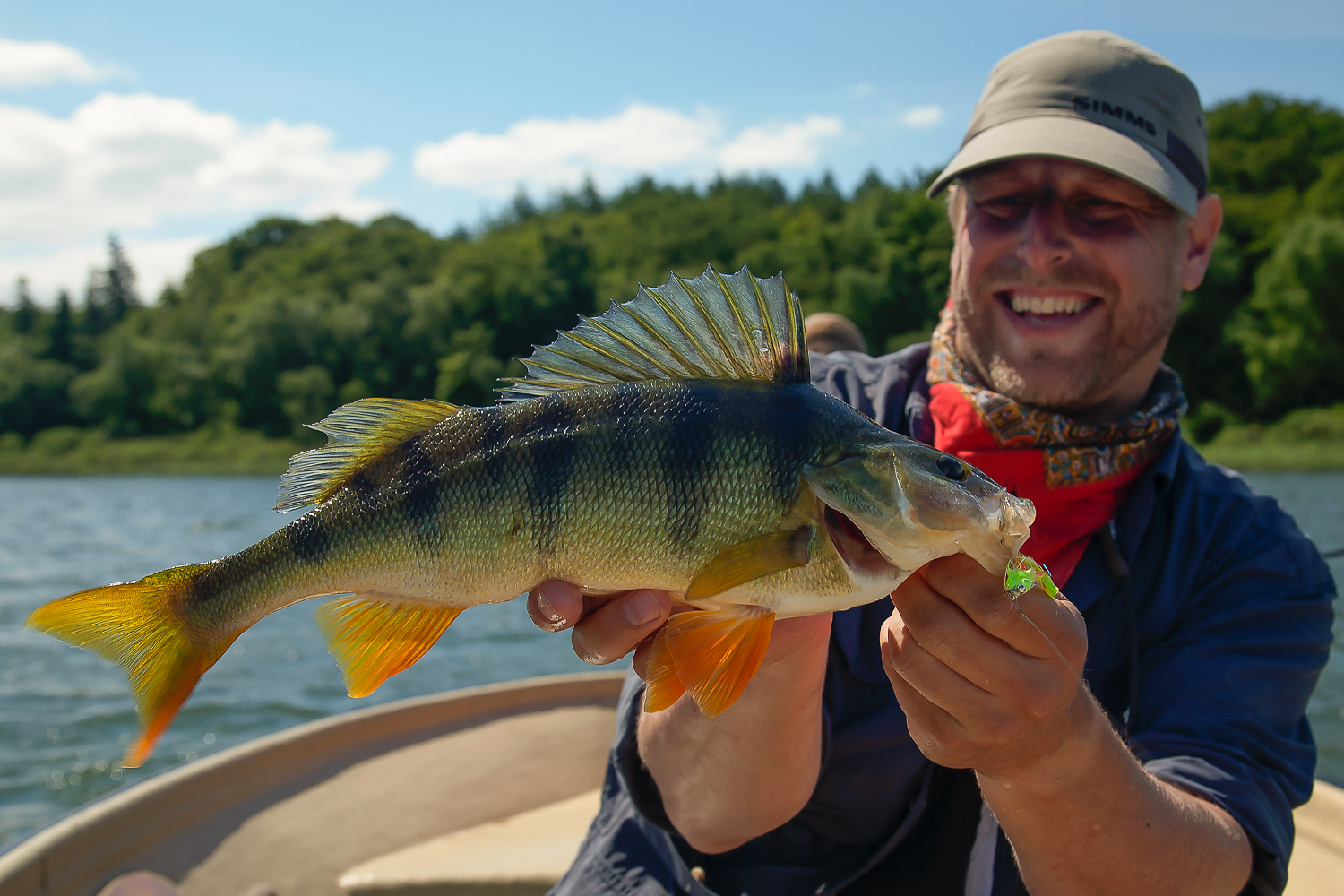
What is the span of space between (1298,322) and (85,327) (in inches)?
3460

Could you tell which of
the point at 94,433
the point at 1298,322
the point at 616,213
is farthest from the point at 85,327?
the point at 1298,322

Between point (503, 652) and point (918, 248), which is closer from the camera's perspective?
point (503, 652)

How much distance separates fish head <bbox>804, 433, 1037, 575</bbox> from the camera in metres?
1.40

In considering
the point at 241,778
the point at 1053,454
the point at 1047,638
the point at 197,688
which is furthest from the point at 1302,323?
the point at 1047,638

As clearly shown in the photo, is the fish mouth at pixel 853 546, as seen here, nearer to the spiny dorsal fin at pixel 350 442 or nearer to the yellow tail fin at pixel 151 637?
the spiny dorsal fin at pixel 350 442

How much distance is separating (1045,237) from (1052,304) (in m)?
0.20

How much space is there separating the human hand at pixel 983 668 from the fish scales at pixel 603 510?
8 cm

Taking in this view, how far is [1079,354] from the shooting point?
2666 mm

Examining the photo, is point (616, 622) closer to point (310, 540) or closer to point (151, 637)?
point (310, 540)

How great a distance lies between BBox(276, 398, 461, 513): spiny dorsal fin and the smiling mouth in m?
1.81

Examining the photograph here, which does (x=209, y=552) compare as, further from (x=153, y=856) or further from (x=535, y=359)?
(x=535, y=359)

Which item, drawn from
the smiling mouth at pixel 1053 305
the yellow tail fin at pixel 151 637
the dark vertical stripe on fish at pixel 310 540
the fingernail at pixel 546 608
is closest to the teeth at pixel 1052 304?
the smiling mouth at pixel 1053 305

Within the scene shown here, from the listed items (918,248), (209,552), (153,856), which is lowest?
(209,552)

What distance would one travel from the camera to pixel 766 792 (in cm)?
209
